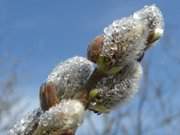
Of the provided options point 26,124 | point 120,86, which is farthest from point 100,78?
point 26,124

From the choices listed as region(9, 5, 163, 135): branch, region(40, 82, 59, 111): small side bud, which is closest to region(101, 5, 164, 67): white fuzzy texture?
region(9, 5, 163, 135): branch

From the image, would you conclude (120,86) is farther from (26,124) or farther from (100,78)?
(26,124)

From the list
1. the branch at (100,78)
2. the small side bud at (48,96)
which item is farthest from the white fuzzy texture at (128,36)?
the small side bud at (48,96)

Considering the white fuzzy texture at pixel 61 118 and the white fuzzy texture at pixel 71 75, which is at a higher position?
the white fuzzy texture at pixel 71 75

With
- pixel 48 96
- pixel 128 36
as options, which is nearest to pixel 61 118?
pixel 48 96

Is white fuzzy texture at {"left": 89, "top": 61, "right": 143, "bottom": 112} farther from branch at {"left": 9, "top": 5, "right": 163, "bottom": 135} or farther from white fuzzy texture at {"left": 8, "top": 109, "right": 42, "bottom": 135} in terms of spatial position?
white fuzzy texture at {"left": 8, "top": 109, "right": 42, "bottom": 135}

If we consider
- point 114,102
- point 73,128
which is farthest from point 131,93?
point 73,128

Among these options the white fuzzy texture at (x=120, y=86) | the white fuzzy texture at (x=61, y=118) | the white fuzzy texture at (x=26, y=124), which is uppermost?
the white fuzzy texture at (x=26, y=124)

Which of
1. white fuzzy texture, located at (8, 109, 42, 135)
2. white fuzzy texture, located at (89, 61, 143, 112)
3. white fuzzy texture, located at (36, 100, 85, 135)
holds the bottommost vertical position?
white fuzzy texture, located at (36, 100, 85, 135)

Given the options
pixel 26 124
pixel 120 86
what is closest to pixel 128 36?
pixel 120 86

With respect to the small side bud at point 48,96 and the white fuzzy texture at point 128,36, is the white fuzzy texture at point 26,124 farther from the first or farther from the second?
the white fuzzy texture at point 128,36

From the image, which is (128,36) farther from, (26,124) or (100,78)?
(26,124)

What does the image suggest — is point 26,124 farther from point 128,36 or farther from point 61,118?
point 128,36
